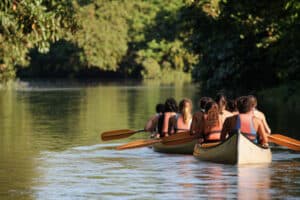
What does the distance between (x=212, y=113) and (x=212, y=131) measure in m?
0.56

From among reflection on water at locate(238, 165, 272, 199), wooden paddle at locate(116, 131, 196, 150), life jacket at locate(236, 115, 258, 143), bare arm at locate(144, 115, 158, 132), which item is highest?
life jacket at locate(236, 115, 258, 143)

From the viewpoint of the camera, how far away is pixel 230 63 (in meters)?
52.8

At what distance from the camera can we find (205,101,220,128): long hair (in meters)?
23.3

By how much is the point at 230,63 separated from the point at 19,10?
3207 centimetres

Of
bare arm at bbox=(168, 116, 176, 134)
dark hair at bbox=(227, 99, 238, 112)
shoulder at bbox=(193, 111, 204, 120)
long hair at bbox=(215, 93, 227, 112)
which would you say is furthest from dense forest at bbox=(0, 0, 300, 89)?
dark hair at bbox=(227, 99, 238, 112)

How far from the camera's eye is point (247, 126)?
867 inches

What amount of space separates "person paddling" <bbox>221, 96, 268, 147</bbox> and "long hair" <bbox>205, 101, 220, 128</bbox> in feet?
3.03

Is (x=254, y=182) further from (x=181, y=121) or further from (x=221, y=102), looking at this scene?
(x=181, y=121)

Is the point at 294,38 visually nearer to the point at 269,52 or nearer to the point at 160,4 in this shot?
Result: the point at 269,52

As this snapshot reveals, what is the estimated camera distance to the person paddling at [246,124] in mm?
21625

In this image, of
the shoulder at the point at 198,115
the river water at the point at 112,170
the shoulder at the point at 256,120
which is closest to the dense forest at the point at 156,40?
the river water at the point at 112,170

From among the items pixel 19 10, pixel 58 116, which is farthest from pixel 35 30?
pixel 58 116

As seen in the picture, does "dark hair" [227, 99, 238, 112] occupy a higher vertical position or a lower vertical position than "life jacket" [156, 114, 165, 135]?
higher

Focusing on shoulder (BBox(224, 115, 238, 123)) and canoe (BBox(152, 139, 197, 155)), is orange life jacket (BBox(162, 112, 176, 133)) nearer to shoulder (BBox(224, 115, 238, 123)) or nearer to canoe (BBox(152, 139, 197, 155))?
canoe (BBox(152, 139, 197, 155))
